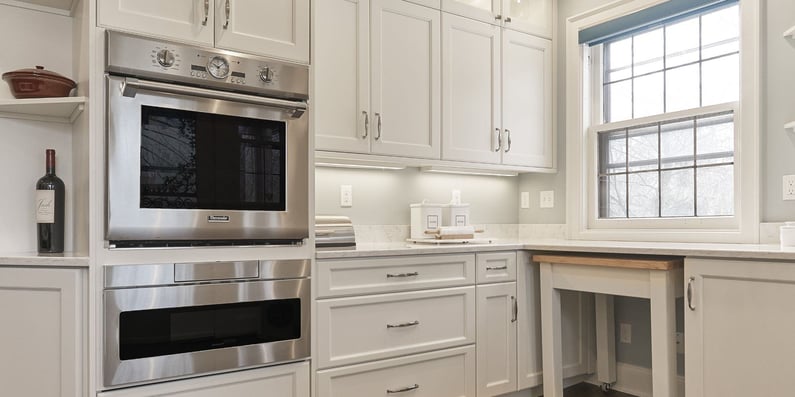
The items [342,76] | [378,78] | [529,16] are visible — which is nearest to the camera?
[342,76]

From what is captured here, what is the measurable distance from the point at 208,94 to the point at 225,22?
304 mm

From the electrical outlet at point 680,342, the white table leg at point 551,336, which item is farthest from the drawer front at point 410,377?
the electrical outlet at point 680,342

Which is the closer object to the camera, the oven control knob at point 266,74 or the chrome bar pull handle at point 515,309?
the oven control knob at point 266,74

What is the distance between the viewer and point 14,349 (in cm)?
184

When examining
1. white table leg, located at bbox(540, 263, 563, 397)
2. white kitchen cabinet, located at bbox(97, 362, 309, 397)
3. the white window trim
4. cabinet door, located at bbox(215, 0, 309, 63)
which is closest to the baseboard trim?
white table leg, located at bbox(540, 263, 563, 397)

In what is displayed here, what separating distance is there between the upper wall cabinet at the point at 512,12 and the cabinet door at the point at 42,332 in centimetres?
229

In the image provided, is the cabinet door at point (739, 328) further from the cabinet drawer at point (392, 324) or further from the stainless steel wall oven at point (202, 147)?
the stainless steel wall oven at point (202, 147)

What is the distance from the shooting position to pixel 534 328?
9.95ft

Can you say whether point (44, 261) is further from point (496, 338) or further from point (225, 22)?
point (496, 338)

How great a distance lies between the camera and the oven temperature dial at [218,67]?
2.07 meters

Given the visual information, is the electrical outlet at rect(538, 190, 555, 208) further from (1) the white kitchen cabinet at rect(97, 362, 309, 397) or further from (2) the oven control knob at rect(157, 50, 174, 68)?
(2) the oven control knob at rect(157, 50, 174, 68)

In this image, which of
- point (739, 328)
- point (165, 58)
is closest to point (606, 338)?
point (739, 328)

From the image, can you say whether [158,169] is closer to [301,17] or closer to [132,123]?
[132,123]

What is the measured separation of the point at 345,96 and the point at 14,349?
5.55ft
